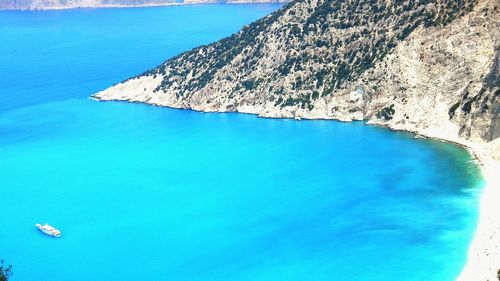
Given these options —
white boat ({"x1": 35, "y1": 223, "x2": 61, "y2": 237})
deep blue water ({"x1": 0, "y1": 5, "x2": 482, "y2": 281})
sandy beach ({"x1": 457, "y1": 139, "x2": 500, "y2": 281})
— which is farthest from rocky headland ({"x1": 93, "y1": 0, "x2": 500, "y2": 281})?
white boat ({"x1": 35, "y1": 223, "x2": 61, "y2": 237})

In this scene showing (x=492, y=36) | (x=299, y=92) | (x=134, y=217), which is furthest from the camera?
(x=299, y=92)

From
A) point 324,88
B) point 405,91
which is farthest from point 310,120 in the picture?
point 405,91

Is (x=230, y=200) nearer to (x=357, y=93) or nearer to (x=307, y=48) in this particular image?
(x=357, y=93)

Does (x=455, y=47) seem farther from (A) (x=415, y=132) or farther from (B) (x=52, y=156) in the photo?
(B) (x=52, y=156)

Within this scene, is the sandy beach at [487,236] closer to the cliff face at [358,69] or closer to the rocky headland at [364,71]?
the rocky headland at [364,71]

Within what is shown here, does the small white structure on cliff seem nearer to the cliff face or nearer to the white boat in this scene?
the cliff face

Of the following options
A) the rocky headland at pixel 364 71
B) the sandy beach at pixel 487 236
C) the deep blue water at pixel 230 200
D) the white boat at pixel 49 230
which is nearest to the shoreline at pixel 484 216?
the sandy beach at pixel 487 236
